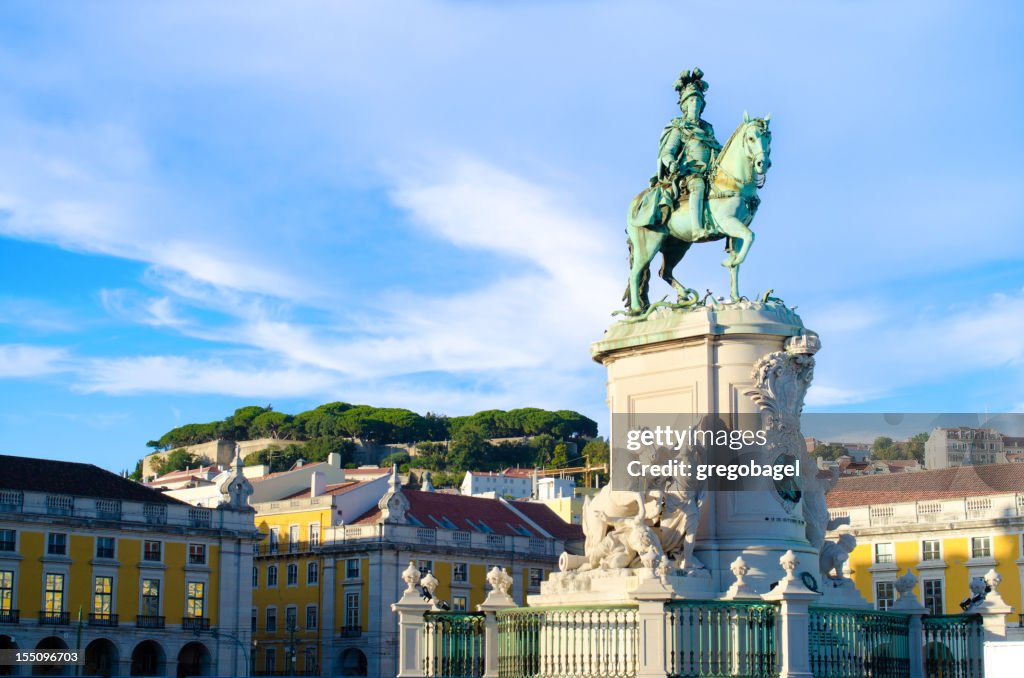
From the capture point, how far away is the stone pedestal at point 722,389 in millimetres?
16969

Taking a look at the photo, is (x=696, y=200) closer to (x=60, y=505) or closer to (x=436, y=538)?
(x=60, y=505)

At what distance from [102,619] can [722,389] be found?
144ft

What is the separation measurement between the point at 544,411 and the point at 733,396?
136 metres

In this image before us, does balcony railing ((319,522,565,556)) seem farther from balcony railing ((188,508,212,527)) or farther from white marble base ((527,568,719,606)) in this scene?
white marble base ((527,568,719,606))

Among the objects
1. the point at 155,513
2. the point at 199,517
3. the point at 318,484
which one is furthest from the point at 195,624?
the point at 318,484

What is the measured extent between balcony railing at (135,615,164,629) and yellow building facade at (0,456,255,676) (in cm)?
4

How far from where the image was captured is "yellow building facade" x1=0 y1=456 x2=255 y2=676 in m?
55.4

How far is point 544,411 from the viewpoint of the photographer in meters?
154

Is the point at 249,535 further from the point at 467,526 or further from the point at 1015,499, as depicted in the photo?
the point at 1015,499

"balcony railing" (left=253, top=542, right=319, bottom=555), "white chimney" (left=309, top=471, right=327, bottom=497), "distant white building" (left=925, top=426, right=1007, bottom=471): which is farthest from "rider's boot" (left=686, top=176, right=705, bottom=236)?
"white chimney" (left=309, top=471, right=327, bottom=497)

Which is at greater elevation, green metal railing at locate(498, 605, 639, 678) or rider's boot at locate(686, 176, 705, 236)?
rider's boot at locate(686, 176, 705, 236)

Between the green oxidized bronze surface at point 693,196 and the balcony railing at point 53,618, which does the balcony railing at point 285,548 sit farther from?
the green oxidized bronze surface at point 693,196

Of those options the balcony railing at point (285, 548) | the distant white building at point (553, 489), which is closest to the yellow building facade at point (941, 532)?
the balcony railing at point (285, 548)

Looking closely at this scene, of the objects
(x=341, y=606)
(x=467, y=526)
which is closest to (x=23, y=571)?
(x=341, y=606)
